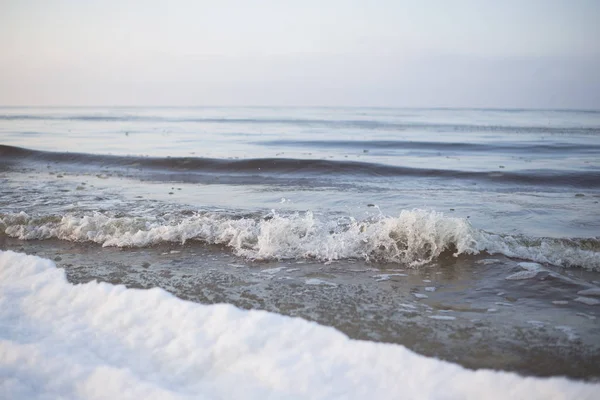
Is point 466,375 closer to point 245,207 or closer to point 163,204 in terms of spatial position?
point 245,207

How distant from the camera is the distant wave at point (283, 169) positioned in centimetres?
1064

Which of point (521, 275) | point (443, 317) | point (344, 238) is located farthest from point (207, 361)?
point (521, 275)

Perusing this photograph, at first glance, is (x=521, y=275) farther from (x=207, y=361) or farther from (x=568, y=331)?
(x=207, y=361)

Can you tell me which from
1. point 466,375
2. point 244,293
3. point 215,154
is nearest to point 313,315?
point 244,293

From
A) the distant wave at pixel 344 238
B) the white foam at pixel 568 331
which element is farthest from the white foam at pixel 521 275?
the white foam at pixel 568 331

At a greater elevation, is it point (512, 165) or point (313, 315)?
point (512, 165)

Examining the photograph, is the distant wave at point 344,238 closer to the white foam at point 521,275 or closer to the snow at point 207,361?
the white foam at point 521,275

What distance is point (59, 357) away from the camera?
2812mm

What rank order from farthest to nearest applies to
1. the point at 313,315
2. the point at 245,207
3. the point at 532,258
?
1. the point at 245,207
2. the point at 532,258
3. the point at 313,315

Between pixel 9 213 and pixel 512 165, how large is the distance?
11.7 meters

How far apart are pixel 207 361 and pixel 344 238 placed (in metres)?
2.66

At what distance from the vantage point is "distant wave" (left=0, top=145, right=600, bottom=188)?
10641mm

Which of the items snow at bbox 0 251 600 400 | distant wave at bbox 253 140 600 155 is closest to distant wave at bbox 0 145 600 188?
distant wave at bbox 253 140 600 155

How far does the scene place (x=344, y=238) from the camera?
5184mm
